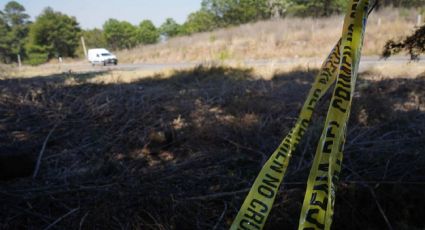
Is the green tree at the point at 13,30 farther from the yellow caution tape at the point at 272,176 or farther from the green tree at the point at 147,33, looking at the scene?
the yellow caution tape at the point at 272,176

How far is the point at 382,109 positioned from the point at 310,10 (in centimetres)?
3470

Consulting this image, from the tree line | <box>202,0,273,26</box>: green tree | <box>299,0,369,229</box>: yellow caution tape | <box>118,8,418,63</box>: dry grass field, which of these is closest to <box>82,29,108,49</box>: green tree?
the tree line

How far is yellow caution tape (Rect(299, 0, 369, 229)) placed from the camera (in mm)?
1387

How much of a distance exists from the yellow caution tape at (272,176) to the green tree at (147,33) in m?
59.5

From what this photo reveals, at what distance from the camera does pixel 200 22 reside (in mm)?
51781

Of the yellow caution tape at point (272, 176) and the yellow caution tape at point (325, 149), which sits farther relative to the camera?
the yellow caution tape at point (272, 176)

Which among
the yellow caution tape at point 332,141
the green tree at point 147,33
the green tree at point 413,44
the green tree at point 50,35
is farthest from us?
the green tree at point 147,33

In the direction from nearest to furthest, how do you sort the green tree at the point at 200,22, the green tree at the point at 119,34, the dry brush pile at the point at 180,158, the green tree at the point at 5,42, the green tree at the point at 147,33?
the dry brush pile at the point at 180,158 < the green tree at the point at 200,22 < the green tree at the point at 5,42 < the green tree at the point at 119,34 < the green tree at the point at 147,33

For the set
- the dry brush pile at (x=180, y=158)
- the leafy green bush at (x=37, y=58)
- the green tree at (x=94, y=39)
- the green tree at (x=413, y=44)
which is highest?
the green tree at (x=94, y=39)

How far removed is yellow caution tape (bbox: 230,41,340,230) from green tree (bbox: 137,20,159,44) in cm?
5952

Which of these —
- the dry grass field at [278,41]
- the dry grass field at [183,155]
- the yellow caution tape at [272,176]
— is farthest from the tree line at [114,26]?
the yellow caution tape at [272,176]

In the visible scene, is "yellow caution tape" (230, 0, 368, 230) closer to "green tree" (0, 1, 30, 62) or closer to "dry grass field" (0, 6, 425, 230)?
"dry grass field" (0, 6, 425, 230)

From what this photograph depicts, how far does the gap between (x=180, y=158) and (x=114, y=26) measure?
57039 millimetres

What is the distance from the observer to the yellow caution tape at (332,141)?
1387 millimetres
